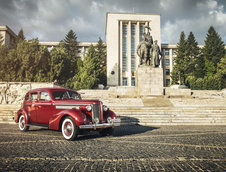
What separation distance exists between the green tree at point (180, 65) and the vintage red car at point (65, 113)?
44.4 meters

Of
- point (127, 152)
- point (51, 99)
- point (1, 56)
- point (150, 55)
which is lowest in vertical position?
point (127, 152)

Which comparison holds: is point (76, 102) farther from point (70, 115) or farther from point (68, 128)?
point (68, 128)

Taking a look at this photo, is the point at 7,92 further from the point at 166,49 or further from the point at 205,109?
the point at 166,49

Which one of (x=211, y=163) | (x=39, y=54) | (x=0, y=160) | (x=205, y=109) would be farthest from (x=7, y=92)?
(x=211, y=163)

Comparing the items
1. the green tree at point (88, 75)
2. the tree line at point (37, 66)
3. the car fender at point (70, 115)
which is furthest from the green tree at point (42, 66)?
the car fender at point (70, 115)

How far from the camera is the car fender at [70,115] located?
5.21 m

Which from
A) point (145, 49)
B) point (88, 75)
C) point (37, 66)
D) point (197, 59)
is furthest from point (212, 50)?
point (37, 66)

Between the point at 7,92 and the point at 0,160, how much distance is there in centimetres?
1763

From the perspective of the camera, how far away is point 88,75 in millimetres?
39344

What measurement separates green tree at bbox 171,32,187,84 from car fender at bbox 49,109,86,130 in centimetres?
4515

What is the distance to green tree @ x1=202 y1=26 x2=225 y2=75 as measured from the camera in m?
47.5

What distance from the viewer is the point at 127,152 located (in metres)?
3.86

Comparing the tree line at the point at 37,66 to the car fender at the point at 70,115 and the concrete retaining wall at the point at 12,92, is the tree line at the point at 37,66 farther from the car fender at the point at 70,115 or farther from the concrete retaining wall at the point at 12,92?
the car fender at the point at 70,115

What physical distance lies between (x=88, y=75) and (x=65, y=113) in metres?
34.3
